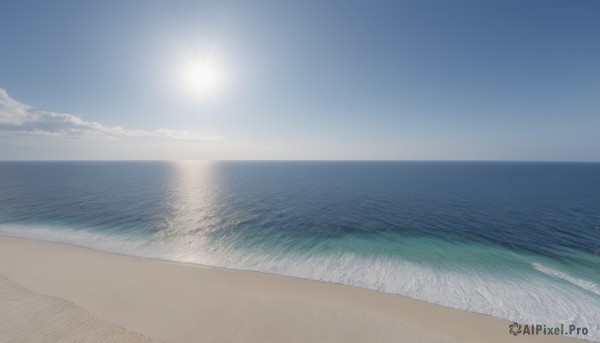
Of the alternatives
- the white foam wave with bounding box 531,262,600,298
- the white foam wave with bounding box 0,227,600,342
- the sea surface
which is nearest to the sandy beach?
the white foam wave with bounding box 0,227,600,342

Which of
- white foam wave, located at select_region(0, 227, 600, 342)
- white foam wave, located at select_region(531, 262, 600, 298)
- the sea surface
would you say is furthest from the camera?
white foam wave, located at select_region(531, 262, 600, 298)

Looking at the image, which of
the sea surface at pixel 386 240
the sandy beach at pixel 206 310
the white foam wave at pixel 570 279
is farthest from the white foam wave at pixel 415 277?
the sandy beach at pixel 206 310

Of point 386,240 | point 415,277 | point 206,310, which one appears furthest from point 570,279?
point 206,310

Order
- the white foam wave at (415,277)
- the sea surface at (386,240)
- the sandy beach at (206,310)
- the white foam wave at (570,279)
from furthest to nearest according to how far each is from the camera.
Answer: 1. the white foam wave at (570,279)
2. the sea surface at (386,240)
3. the white foam wave at (415,277)
4. the sandy beach at (206,310)

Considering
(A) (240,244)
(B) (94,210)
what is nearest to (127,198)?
(B) (94,210)

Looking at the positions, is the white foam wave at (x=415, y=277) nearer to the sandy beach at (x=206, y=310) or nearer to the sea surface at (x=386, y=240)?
the sea surface at (x=386, y=240)

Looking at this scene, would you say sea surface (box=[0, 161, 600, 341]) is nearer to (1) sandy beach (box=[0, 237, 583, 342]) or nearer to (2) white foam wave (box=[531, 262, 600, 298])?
(2) white foam wave (box=[531, 262, 600, 298])

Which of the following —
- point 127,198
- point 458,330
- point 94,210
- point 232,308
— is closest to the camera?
point 458,330

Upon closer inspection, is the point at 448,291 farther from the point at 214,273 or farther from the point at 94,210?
the point at 94,210
